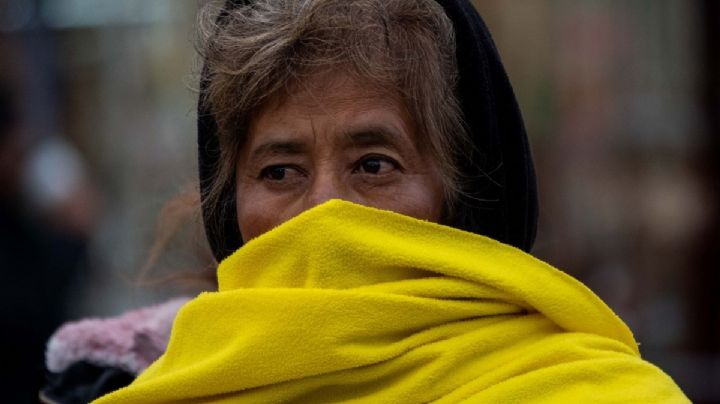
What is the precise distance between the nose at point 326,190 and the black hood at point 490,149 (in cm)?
23

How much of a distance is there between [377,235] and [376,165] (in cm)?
19

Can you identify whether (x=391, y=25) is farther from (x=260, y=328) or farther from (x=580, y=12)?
(x=580, y=12)

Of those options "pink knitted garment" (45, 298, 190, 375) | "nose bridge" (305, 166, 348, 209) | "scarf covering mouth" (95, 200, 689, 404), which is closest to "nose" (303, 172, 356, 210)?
"nose bridge" (305, 166, 348, 209)

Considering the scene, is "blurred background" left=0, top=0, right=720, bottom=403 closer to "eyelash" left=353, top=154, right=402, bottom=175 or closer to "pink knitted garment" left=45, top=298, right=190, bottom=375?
"pink knitted garment" left=45, top=298, right=190, bottom=375

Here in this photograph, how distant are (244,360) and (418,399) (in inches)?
11.2

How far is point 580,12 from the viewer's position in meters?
6.99

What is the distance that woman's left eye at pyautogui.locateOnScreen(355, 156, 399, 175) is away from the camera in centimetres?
222

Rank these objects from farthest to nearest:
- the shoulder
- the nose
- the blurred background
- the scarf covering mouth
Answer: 1. the blurred background
2. the shoulder
3. the nose
4. the scarf covering mouth

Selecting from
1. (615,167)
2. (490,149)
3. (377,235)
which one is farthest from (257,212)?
(615,167)

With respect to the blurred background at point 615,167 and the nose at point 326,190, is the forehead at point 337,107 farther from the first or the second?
the blurred background at point 615,167

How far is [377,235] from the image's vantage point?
6.81ft

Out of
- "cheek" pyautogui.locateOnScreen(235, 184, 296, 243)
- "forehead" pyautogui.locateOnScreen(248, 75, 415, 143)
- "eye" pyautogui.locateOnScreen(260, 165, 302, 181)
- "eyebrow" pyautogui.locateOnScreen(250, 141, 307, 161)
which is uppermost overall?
"forehead" pyautogui.locateOnScreen(248, 75, 415, 143)

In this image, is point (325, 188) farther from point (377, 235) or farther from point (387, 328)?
point (387, 328)

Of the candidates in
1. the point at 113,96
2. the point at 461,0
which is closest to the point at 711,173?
the point at 461,0
